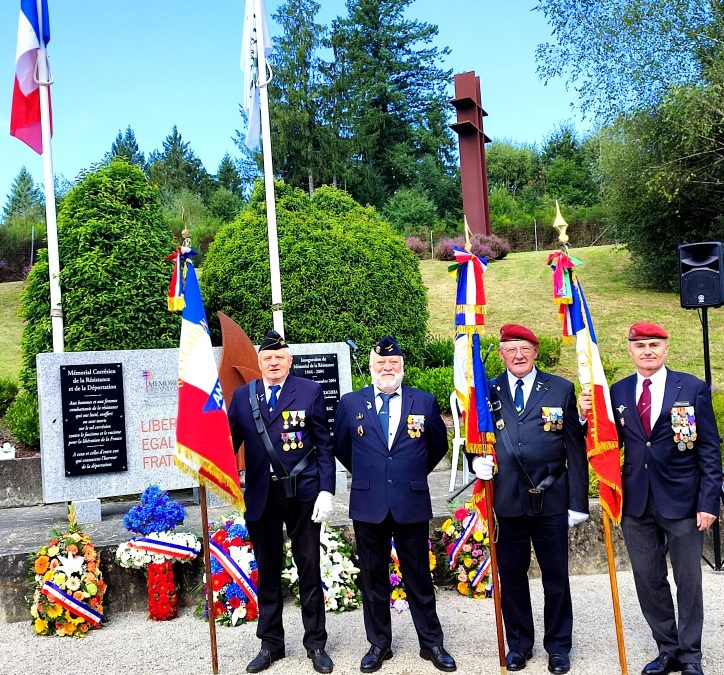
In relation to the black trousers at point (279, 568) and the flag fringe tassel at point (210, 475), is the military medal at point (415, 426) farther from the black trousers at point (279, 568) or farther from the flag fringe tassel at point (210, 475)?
the flag fringe tassel at point (210, 475)

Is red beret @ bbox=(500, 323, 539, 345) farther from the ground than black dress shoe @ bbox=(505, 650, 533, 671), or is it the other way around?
red beret @ bbox=(500, 323, 539, 345)

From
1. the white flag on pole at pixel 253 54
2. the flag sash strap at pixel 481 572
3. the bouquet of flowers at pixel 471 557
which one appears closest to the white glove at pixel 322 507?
the bouquet of flowers at pixel 471 557

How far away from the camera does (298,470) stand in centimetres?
399

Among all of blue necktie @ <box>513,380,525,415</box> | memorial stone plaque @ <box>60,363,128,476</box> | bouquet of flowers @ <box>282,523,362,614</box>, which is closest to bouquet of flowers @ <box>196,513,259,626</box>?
bouquet of flowers @ <box>282,523,362,614</box>

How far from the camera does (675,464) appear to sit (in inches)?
145

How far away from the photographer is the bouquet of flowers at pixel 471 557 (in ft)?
16.5

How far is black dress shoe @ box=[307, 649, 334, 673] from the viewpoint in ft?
12.5

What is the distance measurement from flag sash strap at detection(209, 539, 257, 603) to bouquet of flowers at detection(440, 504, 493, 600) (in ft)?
4.57

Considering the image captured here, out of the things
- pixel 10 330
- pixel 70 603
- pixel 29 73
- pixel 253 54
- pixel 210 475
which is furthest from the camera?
pixel 10 330

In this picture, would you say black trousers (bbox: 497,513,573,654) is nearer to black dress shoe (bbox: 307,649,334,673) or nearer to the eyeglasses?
the eyeglasses

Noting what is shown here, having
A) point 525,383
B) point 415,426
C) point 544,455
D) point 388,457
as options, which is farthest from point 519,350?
point 388,457

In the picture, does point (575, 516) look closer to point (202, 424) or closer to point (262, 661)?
point (262, 661)

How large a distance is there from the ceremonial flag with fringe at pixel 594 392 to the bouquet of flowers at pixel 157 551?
2.69 metres

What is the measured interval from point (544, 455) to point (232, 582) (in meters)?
2.26
